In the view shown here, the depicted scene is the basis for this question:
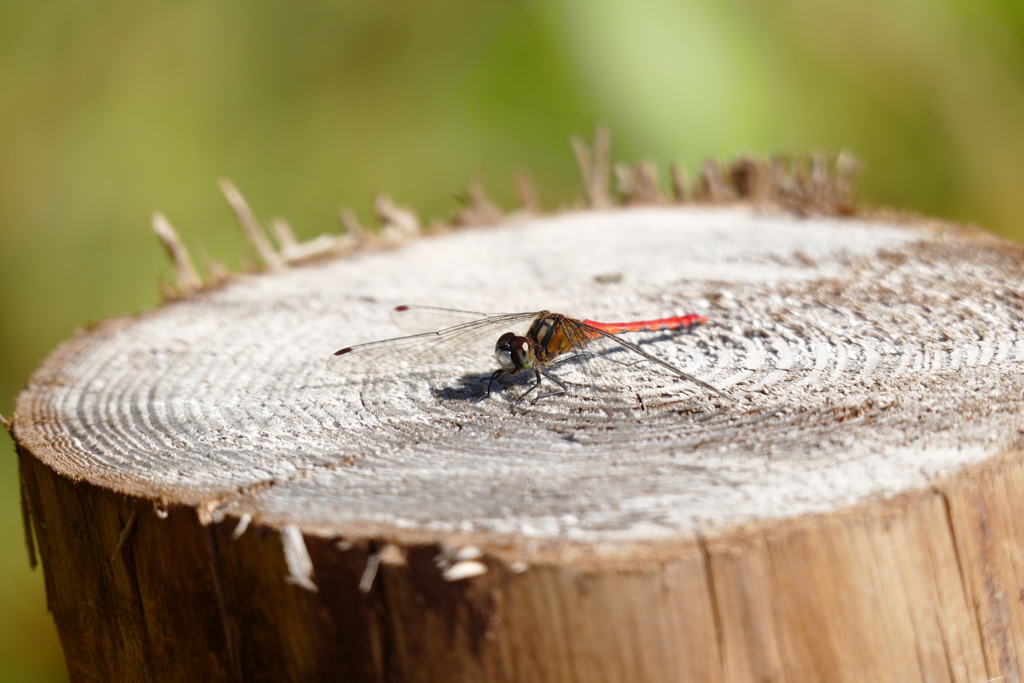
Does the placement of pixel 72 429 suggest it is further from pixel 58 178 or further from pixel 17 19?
pixel 17 19

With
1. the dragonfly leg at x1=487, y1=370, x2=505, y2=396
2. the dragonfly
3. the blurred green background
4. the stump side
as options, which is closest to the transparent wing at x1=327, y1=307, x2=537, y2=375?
the dragonfly

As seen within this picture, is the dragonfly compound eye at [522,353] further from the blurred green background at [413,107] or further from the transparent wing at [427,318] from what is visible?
the blurred green background at [413,107]

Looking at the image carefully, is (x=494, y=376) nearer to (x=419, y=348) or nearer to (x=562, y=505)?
(x=419, y=348)

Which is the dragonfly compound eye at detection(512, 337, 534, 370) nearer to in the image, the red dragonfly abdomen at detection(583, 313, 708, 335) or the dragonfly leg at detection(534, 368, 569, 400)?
the dragonfly leg at detection(534, 368, 569, 400)

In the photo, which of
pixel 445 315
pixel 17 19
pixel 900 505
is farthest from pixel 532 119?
pixel 900 505

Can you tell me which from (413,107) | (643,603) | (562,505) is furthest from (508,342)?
(413,107)


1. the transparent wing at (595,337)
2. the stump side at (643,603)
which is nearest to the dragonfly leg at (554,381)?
the transparent wing at (595,337)
